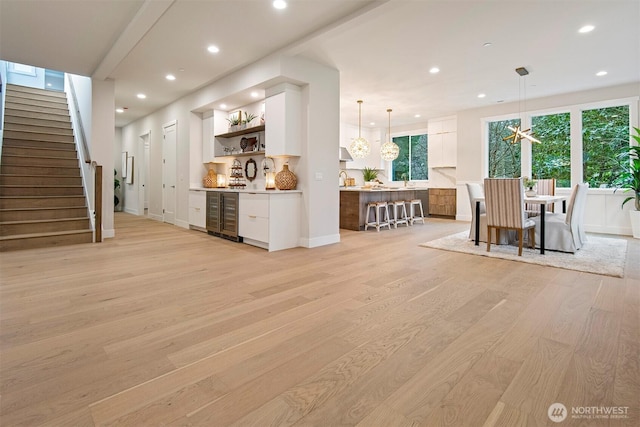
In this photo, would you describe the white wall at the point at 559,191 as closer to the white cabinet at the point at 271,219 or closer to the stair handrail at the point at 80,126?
the white cabinet at the point at 271,219

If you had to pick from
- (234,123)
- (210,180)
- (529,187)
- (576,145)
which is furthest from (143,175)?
(576,145)

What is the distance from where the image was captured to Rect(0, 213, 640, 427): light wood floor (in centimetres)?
131

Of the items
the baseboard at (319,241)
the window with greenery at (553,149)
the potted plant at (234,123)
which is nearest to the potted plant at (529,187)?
the window with greenery at (553,149)

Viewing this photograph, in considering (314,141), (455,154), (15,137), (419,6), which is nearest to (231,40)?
(314,141)

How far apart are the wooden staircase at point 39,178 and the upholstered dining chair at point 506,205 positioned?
6021 millimetres

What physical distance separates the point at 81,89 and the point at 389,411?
801 cm

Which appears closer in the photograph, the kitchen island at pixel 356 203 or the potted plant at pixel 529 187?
the potted plant at pixel 529 187

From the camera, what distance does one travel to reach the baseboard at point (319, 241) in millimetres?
4781

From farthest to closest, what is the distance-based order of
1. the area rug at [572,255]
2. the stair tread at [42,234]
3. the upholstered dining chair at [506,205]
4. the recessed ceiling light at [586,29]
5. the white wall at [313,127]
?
the white wall at [313,127]
the stair tread at [42,234]
the upholstered dining chair at [506,205]
the recessed ceiling light at [586,29]
the area rug at [572,255]

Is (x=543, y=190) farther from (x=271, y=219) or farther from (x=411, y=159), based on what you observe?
(x=271, y=219)

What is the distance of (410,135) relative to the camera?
9.96 metres

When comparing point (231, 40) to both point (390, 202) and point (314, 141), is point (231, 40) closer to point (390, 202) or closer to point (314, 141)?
point (314, 141)

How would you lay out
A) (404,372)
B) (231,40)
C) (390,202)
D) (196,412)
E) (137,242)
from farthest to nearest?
(390,202)
(137,242)
(231,40)
(404,372)
(196,412)

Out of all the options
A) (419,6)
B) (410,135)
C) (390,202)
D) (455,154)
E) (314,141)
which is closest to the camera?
(419,6)
